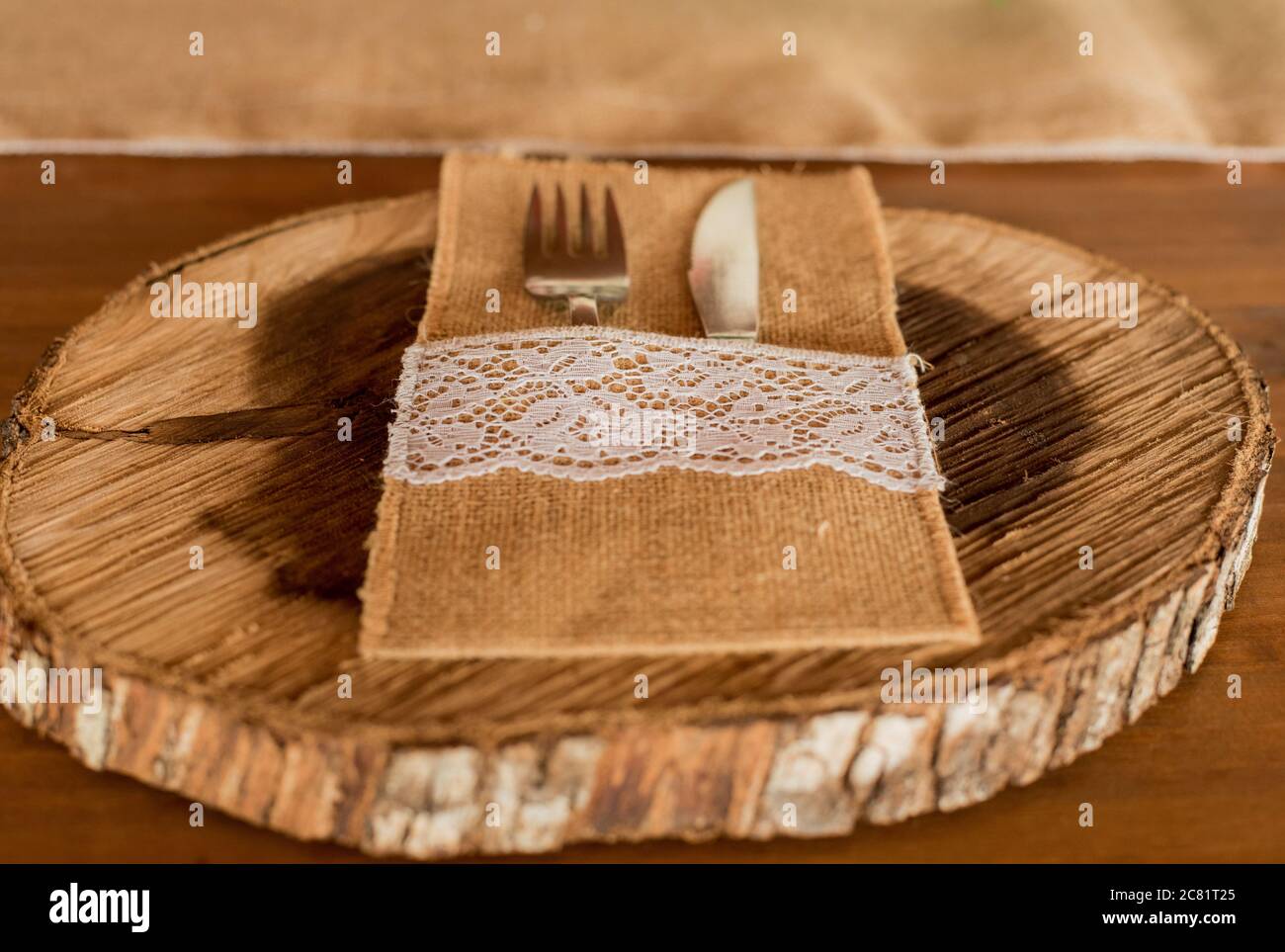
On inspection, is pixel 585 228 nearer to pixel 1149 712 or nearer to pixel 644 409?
pixel 644 409

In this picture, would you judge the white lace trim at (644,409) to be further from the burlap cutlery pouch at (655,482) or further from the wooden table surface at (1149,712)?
the wooden table surface at (1149,712)

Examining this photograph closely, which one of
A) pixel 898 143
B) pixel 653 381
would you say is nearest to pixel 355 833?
pixel 653 381

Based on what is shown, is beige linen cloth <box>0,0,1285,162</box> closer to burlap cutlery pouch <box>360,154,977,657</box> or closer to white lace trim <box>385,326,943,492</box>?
burlap cutlery pouch <box>360,154,977,657</box>

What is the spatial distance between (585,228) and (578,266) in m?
0.06

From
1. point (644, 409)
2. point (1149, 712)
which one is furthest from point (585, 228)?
point (1149, 712)

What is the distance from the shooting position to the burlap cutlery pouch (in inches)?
27.5

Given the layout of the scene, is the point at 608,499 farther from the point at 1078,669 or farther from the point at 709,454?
the point at 1078,669

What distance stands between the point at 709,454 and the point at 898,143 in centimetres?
83

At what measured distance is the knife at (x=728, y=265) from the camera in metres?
0.93

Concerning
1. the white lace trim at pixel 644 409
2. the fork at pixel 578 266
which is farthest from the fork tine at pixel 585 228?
the white lace trim at pixel 644 409

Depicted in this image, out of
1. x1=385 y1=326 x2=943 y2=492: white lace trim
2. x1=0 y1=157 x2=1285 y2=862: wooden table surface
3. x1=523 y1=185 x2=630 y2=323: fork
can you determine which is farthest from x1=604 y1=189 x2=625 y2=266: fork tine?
x1=0 y1=157 x2=1285 y2=862: wooden table surface

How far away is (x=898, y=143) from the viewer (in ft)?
4.95

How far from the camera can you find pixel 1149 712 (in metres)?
0.80

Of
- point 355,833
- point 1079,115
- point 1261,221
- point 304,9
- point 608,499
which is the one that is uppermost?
point 304,9
